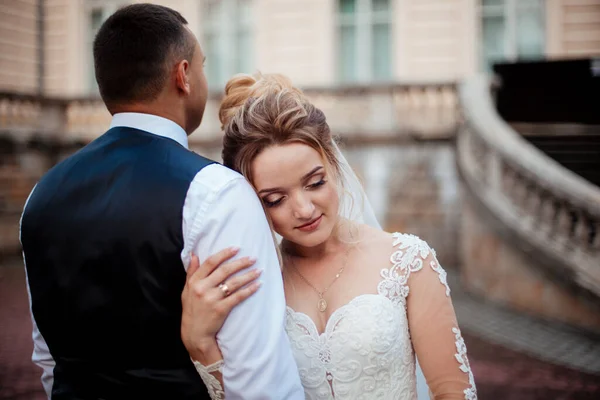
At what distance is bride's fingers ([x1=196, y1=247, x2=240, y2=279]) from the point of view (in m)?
1.54

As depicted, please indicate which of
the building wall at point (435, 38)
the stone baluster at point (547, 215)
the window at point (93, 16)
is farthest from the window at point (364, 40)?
the stone baluster at point (547, 215)

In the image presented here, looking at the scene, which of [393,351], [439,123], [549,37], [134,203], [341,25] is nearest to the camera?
[134,203]

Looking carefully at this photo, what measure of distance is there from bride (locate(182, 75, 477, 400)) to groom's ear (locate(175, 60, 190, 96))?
11.1 inches

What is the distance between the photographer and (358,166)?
1016 centimetres

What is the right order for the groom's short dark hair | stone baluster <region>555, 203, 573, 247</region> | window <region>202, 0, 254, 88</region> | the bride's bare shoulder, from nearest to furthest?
the groom's short dark hair < the bride's bare shoulder < stone baluster <region>555, 203, 573, 247</region> < window <region>202, 0, 254, 88</region>

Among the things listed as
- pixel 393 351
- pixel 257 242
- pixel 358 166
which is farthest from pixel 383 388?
pixel 358 166

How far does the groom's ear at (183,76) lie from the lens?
1.72 metres

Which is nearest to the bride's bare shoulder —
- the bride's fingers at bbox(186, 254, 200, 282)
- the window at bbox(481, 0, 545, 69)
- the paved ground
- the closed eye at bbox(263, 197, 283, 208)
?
the closed eye at bbox(263, 197, 283, 208)

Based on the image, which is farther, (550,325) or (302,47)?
(302,47)

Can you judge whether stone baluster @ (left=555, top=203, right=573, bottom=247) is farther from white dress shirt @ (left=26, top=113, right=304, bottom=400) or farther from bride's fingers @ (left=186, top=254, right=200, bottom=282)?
bride's fingers @ (left=186, top=254, right=200, bottom=282)

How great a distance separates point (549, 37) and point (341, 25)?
13.8 ft

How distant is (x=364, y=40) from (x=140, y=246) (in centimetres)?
1138

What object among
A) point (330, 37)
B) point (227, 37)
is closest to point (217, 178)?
point (330, 37)

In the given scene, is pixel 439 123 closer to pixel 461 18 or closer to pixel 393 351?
pixel 461 18
